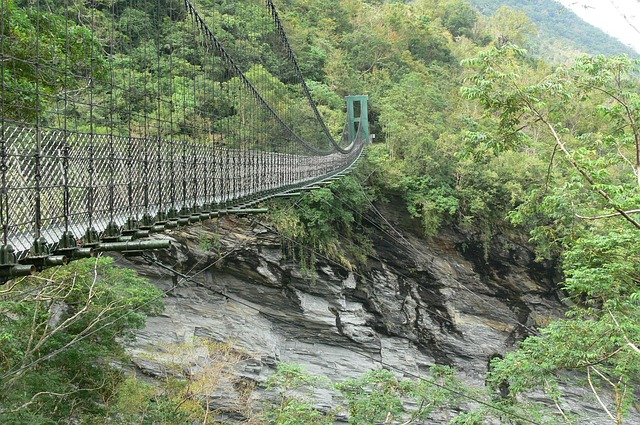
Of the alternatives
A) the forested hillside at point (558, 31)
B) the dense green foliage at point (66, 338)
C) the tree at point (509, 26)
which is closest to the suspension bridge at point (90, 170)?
the dense green foliage at point (66, 338)

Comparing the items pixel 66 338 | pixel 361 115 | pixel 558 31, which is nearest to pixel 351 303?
pixel 361 115

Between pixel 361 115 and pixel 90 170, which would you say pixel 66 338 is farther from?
pixel 361 115

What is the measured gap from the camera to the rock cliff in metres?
11.4

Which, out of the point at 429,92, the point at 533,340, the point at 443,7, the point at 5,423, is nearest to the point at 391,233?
the point at 429,92

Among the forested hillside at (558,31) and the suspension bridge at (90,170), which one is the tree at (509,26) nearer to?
the forested hillside at (558,31)

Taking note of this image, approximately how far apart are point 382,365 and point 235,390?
3.88 metres

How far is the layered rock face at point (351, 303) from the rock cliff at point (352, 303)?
0.02 meters

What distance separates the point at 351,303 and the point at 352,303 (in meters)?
0.02

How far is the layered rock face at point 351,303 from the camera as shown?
11414 millimetres

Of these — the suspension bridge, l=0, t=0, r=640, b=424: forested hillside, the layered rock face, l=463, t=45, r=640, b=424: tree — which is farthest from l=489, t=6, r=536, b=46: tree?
the suspension bridge

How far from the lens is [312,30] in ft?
70.9

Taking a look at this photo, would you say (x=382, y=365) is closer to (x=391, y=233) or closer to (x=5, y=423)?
(x=391, y=233)

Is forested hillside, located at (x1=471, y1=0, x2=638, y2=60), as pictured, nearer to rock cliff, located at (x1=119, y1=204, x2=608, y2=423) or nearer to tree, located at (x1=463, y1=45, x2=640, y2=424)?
rock cliff, located at (x1=119, y1=204, x2=608, y2=423)

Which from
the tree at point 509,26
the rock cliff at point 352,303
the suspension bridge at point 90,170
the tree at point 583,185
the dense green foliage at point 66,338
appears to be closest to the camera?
the suspension bridge at point 90,170
